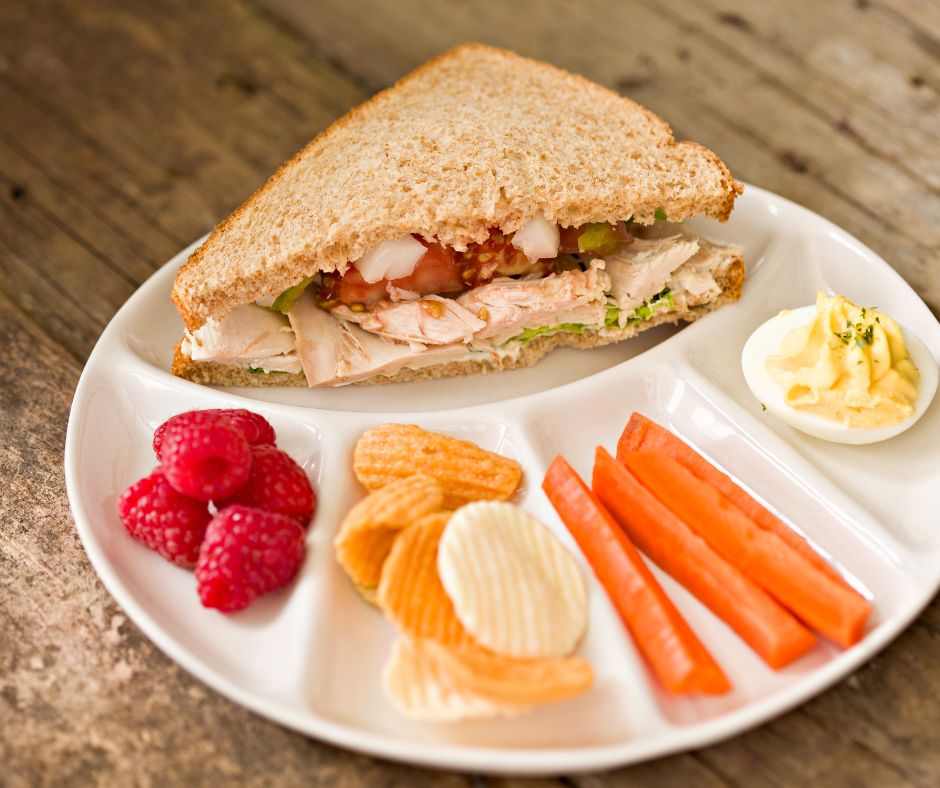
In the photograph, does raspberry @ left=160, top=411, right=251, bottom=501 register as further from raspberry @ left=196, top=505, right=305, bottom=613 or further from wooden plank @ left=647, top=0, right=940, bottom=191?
wooden plank @ left=647, top=0, right=940, bottom=191

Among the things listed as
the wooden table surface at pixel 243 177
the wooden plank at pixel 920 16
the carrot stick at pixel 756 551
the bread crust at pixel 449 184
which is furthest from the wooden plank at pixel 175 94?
the wooden plank at pixel 920 16

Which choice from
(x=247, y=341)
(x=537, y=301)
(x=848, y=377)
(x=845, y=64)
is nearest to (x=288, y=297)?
(x=247, y=341)

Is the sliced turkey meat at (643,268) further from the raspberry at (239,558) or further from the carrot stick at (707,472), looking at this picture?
the raspberry at (239,558)

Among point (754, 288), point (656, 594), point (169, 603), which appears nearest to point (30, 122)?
point (169, 603)

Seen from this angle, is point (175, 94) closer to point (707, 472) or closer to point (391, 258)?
point (391, 258)

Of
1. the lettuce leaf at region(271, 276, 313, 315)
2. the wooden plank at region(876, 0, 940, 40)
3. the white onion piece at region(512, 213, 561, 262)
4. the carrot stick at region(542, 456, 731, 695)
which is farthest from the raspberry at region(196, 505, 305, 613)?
the wooden plank at region(876, 0, 940, 40)

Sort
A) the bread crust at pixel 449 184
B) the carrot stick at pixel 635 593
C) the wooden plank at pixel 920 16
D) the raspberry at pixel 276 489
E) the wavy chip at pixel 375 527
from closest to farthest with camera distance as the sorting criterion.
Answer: the carrot stick at pixel 635 593 < the wavy chip at pixel 375 527 < the raspberry at pixel 276 489 < the bread crust at pixel 449 184 < the wooden plank at pixel 920 16
